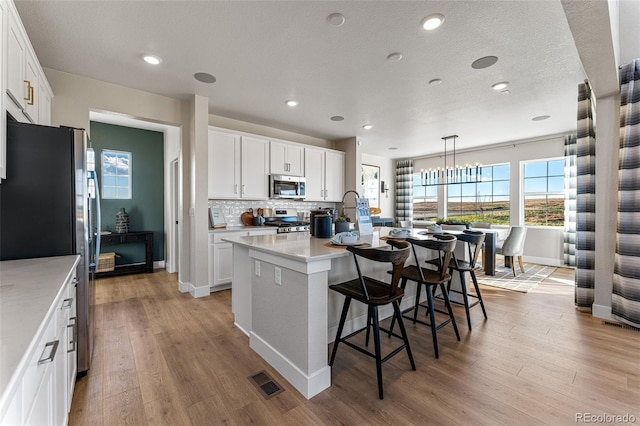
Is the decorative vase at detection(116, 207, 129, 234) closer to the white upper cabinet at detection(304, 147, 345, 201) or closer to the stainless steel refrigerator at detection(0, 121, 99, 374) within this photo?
the white upper cabinet at detection(304, 147, 345, 201)

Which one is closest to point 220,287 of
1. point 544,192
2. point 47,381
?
point 47,381

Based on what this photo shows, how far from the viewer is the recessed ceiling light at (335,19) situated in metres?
2.13

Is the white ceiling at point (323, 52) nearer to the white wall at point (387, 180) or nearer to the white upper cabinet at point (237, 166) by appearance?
the white upper cabinet at point (237, 166)

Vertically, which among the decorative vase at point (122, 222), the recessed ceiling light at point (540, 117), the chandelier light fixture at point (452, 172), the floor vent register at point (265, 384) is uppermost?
the recessed ceiling light at point (540, 117)

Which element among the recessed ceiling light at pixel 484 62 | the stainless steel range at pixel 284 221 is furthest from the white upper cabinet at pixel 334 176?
the recessed ceiling light at pixel 484 62

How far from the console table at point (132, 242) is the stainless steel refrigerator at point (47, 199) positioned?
335cm

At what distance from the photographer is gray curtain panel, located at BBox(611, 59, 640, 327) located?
2.73 meters

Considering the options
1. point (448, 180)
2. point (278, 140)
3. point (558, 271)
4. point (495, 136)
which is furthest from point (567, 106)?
point (278, 140)

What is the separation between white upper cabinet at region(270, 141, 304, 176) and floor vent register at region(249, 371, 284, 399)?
3.44 m

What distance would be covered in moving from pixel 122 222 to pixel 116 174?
91 cm

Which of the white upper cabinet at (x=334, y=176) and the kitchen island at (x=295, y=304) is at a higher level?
the white upper cabinet at (x=334, y=176)

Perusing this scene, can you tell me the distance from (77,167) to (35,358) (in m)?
1.52

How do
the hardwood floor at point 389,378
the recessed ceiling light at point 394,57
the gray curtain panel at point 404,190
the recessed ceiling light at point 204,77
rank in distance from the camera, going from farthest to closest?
the gray curtain panel at point 404,190
the recessed ceiling light at point 204,77
the recessed ceiling light at point 394,57
the hardwood floor at point 389,378

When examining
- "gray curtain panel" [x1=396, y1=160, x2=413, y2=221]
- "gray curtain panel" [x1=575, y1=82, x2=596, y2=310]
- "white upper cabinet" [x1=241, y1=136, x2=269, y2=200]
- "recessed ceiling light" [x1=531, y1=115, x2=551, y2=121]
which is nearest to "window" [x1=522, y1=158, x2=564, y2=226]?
"recessed ceiling light" [x1=531, y1=115, x2=551, y2=121]
